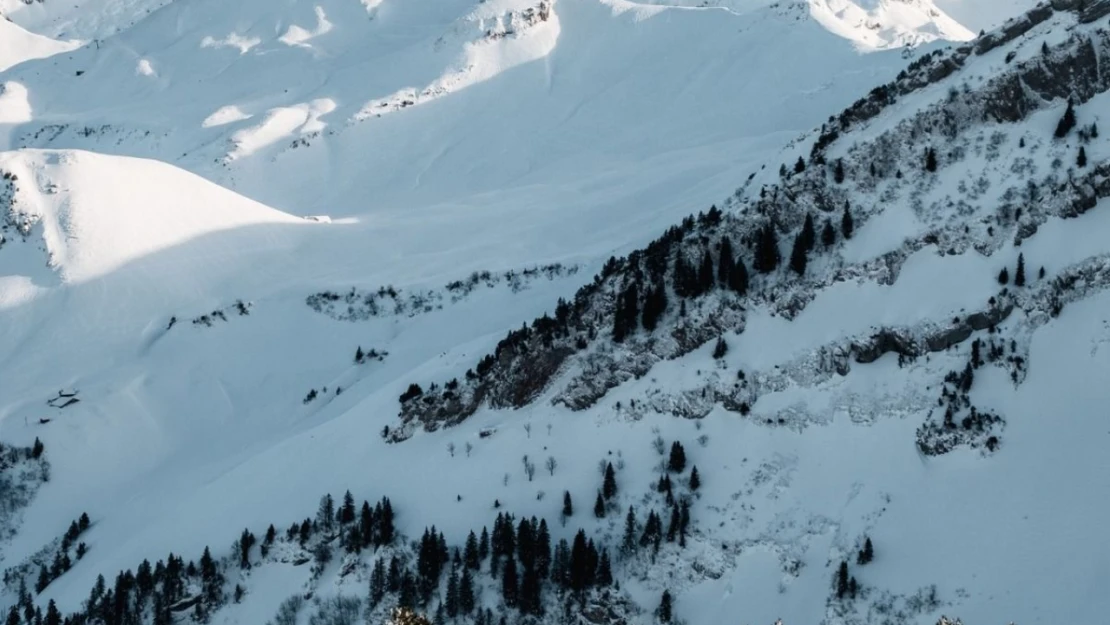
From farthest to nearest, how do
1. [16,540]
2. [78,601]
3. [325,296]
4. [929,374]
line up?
[325,296], [16,540], [78,601], [929,374]

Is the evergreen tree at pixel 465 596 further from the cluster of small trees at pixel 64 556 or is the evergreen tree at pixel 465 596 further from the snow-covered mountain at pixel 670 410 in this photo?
the cluster of small trees at pixel 64 556

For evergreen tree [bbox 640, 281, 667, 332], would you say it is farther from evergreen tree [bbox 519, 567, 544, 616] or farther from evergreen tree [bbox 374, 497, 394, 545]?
evergreen tree [bbox 374, 497, 394, 545]

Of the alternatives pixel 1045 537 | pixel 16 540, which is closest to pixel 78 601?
pixel 16 540

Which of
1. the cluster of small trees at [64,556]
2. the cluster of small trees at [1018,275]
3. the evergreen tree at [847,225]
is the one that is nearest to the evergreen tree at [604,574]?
the evergreen tree at [847,225]

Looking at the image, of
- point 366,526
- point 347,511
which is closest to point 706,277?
point 366,526

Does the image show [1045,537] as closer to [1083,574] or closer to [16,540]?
[1083,574]

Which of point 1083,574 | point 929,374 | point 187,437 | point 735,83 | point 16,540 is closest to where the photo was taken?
point 1083,574

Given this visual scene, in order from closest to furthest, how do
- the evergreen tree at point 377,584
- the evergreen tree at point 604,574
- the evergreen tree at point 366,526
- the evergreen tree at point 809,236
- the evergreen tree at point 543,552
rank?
the evergreen tree at point 604,574
the evergreen tree at point 543,552
the evergreen tree at point 377,584
the evergreen tree at point 366,526
the evergreen tree at point 809,236

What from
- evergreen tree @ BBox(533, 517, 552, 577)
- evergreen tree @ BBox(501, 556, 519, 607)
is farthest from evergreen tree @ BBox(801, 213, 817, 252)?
evergreen tree @ BBox(501, 556, 519, 607)
